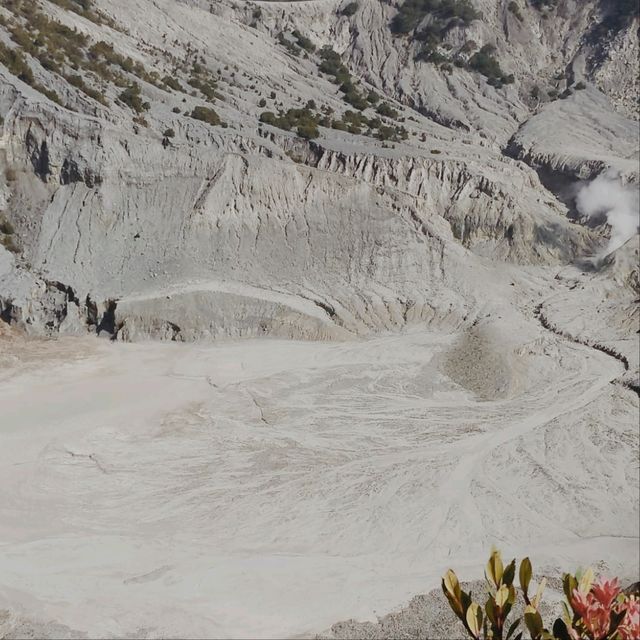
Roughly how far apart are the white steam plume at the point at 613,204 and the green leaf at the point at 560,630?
28.5 m

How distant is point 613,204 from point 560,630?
1355 inches

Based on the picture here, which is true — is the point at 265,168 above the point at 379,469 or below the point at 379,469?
above

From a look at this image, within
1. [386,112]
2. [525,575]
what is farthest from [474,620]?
[386,112]

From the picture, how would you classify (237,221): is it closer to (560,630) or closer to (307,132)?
(307,132)

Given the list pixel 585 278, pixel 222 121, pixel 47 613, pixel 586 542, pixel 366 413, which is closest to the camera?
pixel 47 613

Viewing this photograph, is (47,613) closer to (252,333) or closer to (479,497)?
(479,497)

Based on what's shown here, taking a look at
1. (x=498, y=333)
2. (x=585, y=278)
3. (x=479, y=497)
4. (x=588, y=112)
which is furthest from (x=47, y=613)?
(x=588, y=112)

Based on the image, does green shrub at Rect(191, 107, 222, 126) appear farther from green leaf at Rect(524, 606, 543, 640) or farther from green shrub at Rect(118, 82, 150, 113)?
green leaf at Rect(524, 606, 543, 640)

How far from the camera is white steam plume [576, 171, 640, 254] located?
30.6 metres

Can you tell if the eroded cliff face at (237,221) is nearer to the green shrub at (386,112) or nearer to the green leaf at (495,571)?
the green shrub at (386,112)

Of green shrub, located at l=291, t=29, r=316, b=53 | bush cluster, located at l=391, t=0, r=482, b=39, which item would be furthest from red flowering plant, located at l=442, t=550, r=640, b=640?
bush cluster, located at l=391, t=0, r=482, b=39

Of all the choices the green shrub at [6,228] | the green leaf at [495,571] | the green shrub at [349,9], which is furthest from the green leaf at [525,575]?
the green shrub at [349,9]

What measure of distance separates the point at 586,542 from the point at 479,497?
2.58 meters

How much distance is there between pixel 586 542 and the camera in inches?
562
